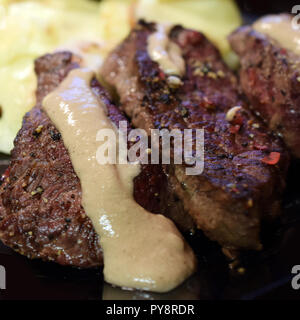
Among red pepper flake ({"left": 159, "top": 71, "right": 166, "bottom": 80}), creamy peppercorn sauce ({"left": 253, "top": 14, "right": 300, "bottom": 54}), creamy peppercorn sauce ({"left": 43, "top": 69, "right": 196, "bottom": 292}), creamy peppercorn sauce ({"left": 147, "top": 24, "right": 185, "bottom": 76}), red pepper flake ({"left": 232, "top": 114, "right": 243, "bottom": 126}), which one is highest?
creamy peppercorn sauce ({"left": 253, "top": 14, "right": 300, "bottom": 54})

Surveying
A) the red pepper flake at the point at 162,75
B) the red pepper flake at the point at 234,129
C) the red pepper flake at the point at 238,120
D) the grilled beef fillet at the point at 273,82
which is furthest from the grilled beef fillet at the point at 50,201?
the grilled beef fillet at the point at 273,82

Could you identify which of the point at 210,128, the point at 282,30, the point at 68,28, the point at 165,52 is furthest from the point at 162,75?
the point at 68,28

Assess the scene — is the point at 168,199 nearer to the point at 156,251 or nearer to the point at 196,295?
the point at 156,251

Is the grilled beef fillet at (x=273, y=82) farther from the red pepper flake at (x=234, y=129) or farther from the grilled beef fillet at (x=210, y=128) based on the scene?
the red pepper flake at (x=234, y=129)

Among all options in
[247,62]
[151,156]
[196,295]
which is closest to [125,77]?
[151,156]

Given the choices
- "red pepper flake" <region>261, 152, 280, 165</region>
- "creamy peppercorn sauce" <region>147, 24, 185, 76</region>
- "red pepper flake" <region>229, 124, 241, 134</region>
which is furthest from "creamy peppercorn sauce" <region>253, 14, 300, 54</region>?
"red pepper flake" <region>261, 152, 280, 165</region>

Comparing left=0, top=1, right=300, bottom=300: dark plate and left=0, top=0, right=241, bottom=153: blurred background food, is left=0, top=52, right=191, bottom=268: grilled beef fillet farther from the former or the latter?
left=0, top=0, right=241, bottom=153: blurred background food

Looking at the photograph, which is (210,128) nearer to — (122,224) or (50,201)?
(122,224)

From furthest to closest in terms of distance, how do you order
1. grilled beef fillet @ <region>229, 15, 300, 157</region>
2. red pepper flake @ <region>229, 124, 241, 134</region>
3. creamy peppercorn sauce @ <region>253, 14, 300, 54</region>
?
creamy peppercorn sauce @ <region>253, 14, 300, 54</region> → grilled beef fillet @ <region>229, 15, 300, 157</region> → red pepper flake @ <region>229, 124, 241, 134</region>
